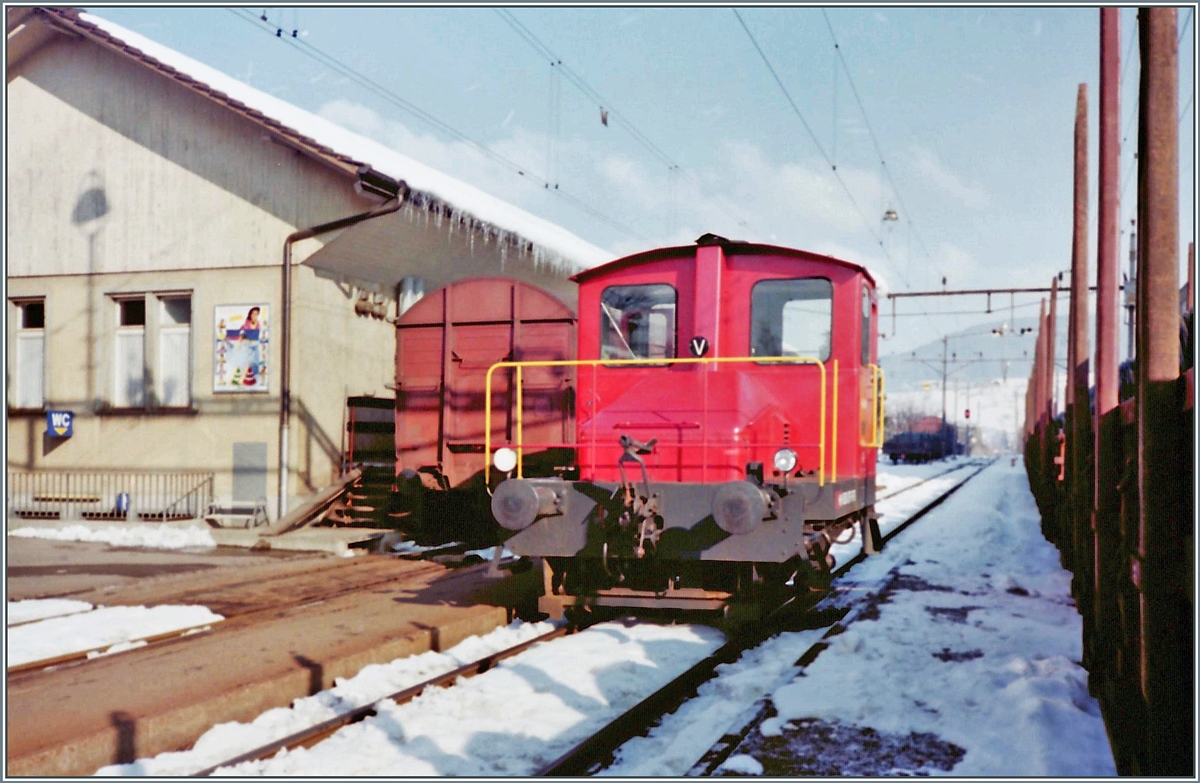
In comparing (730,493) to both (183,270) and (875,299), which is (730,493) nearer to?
(875,299)

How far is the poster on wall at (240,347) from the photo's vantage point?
14289mm

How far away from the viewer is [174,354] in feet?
49.7

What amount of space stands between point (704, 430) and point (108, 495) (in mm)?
11651

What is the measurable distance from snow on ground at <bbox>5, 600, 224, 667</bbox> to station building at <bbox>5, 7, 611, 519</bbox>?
6.06 meters

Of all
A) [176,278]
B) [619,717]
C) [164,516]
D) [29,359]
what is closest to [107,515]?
[164,516]

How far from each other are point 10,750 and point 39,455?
13.1 metres

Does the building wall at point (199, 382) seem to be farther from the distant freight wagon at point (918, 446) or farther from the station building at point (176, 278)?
the distant freight wagon at point (918, 446)

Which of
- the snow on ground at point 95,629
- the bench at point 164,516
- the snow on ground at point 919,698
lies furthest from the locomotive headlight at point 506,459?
the bench at point 164,516

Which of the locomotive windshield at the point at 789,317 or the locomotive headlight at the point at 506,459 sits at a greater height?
the locomotive windshield at the point at 789,317

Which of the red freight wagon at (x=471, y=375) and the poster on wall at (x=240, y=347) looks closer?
the red freight wagon at (x=471, y=375)

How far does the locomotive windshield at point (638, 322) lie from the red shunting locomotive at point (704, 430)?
12 millimetres

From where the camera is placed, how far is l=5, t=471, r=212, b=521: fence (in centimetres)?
1462

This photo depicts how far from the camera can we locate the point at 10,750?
177 inches

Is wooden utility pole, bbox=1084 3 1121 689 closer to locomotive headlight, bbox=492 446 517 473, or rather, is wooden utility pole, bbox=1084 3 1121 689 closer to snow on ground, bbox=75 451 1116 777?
snow on ground, bbox=75 451 1116 777
